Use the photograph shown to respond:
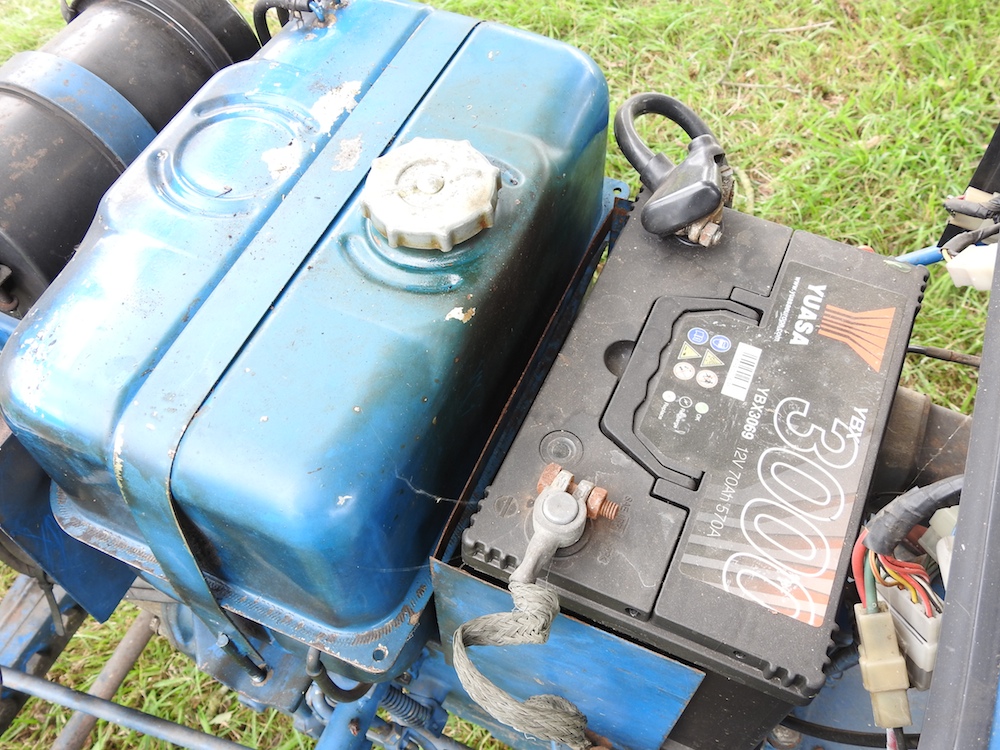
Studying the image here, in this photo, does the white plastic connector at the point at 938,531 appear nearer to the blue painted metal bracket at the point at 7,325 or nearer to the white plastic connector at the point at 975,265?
the white plastic connector at the point at 975,265

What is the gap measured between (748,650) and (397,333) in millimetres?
457

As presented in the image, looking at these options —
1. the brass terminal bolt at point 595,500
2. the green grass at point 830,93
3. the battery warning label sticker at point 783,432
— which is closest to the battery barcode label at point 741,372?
the battery warning label sticker at point 783,432

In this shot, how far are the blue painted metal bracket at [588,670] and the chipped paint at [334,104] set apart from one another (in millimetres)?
564

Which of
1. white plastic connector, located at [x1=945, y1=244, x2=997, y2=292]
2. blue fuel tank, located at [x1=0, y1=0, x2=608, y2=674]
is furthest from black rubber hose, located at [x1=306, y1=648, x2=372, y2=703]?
white plastic connector, located at [x1=945, y1=244, x2=997, y2=292]

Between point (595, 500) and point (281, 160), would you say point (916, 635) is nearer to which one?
point (595, 500)

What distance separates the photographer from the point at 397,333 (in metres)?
0.86

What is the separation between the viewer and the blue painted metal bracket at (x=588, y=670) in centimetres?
83

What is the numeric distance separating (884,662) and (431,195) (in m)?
0.67

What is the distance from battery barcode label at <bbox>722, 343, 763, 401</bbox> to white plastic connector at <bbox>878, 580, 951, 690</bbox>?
280 millimetres

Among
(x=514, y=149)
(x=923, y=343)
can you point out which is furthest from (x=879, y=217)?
(x=514, y=149)

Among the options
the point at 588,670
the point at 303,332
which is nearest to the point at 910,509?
the point at 588,670

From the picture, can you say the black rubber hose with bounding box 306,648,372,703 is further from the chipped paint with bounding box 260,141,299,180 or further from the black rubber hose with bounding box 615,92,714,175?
the black rubber hose with bounding box 615,92,714,175

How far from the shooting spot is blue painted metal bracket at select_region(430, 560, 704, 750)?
0.83m

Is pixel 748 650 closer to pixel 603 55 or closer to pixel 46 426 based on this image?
pixel 46 426
